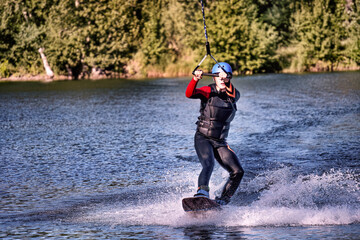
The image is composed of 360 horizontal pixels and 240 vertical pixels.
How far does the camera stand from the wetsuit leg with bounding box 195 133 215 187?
7.11m

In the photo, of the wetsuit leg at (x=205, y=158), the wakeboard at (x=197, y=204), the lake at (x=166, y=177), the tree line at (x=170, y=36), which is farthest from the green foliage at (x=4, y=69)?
the wakeboard at (x=197, y=204)

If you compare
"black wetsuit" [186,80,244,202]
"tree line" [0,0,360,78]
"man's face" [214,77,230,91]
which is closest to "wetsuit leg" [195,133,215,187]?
"black wetsuit" [186,80,244,202]

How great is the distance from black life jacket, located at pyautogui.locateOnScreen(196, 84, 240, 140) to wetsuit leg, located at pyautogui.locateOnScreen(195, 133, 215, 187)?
0.12 meters

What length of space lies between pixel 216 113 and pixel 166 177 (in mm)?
2725

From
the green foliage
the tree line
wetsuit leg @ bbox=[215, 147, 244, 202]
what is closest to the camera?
wetsuit leg @ bbox=[215, 147, 244, 202]

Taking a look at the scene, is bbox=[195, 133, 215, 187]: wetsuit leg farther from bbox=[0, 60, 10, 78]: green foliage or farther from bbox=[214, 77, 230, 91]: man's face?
bbox=[0, 60, 10, 78]: green foliage

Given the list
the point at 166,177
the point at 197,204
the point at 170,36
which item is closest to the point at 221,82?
the point at 197,204

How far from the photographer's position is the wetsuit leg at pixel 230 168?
23.6ft

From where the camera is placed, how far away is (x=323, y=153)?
1152 centimetres

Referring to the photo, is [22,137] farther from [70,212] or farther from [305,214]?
Answer: [305,214]

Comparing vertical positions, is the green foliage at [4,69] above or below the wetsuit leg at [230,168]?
below

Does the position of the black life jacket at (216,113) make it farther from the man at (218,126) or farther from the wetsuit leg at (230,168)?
the wetsuit leg at (230,168)

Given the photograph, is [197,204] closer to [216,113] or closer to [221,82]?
[216,113]

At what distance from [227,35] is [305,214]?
47894mm
